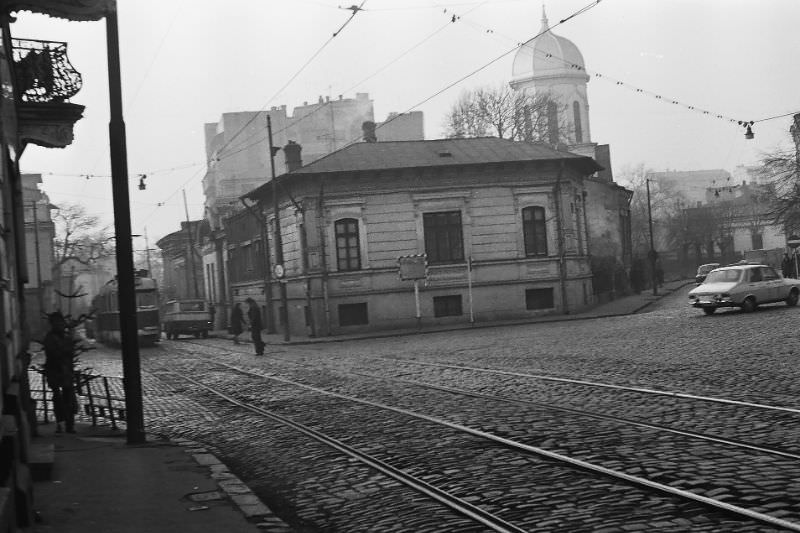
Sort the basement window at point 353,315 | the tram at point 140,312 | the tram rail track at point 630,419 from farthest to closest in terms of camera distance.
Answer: the tram at point 140,312 → the basement window at point 353,315 → the tram rail track at point 630,419

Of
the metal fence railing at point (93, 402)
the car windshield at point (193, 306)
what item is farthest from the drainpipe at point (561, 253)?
the metal fence railing at point (93, 402)

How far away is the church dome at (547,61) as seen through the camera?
274ft

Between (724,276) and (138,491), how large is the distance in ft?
94.6

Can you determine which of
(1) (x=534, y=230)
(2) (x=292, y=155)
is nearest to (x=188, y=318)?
(2) (x=292, y=155)

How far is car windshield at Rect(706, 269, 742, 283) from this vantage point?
34438 mm

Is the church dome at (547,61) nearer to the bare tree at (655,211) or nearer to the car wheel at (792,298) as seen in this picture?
the bare tree at (655,211)

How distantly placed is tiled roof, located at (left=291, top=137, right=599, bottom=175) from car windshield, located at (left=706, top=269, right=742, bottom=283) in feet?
36.2

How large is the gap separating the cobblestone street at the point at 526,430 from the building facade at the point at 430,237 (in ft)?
58.8

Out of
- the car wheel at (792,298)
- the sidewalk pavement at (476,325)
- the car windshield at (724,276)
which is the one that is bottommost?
the sidewalk pavement at (476,325)

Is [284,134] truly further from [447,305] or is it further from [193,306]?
[447,305]

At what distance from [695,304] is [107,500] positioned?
92.1 feet

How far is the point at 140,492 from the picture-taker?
932 centimetres

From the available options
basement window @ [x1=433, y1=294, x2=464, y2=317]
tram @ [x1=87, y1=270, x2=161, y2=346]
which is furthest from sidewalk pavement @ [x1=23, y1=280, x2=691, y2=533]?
tram @ [x1=87, y1=270, x2=161, y2=346]

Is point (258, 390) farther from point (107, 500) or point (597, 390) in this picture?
point (107, 500)
